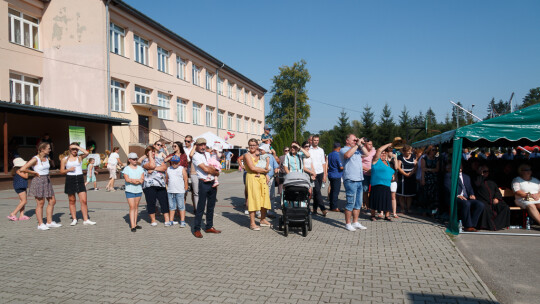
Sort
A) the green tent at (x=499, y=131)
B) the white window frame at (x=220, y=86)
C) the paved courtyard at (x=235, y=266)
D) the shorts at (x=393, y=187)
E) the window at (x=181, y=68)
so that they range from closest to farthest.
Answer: the paved courtyard at (x=235, y=266) < the green tent at (x=499, y=131) < the shorts at (x=393, y=187) < the window at (x=181, y=68) < the white window frame at (x=220, y=86)

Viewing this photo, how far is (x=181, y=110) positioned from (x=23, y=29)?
13637mm

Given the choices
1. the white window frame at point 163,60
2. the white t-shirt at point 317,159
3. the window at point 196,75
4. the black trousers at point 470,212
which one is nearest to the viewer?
the black trousers at point 470,212

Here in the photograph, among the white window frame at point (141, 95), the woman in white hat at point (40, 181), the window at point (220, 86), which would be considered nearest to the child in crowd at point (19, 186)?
the woman in white hat at point (40, 181)

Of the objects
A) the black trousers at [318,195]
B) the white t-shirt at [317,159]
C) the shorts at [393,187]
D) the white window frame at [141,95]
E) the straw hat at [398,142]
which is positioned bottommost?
the black trousers at [318,195]

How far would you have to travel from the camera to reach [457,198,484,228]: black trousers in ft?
24.8

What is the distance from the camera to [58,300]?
4.14 metres

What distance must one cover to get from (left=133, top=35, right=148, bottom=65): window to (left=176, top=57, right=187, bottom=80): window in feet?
15.3

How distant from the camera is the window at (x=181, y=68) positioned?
33.4 m

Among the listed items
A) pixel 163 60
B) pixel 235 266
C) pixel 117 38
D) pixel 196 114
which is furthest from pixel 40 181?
pixel 196 114

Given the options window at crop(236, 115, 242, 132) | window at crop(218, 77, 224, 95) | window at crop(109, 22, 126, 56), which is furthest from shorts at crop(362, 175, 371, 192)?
window at crop(236, 115, 242, 132)

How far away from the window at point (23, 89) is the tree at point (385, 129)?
4309cm

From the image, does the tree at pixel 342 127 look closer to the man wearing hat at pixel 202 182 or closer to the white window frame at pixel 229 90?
the white window frame at pixel 229 90

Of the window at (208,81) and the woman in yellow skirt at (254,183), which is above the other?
the window at (208,81)

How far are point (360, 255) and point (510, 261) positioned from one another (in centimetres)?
223
